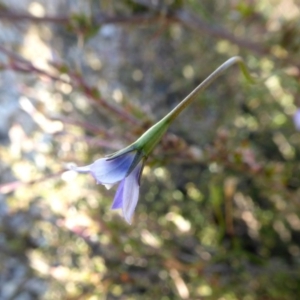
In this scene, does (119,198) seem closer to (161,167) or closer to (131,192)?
(131,192)

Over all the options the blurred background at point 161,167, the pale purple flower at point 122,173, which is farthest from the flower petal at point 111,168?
the blurred background at point 161,167

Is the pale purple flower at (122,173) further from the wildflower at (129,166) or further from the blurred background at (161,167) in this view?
the blurred background at (161,167)

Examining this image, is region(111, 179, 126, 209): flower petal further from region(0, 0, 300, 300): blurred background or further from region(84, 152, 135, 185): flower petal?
region(0, 0, 300, 300): blurred background

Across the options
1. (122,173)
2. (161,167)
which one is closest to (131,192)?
(122,173)

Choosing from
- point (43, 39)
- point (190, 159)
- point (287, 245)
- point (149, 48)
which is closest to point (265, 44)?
point (190, 159)

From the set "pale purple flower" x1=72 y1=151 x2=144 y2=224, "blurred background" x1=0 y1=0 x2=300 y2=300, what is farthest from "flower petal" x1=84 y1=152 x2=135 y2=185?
"blurred background" x1=0 y1=0 x2=300 y2=300

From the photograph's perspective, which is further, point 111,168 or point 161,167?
point 161,167
